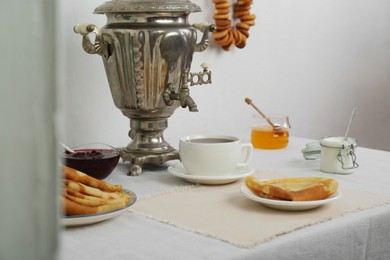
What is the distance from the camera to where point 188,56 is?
1.22 m

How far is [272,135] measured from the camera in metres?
1.44

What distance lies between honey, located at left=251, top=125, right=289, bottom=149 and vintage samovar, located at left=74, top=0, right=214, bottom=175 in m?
0.30

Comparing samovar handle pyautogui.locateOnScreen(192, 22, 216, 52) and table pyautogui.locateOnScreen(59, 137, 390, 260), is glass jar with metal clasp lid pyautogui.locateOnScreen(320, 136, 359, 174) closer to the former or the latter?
table pyautogui.locateOnScreen(59, 137, 390, 260)

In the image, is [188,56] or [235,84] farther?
[235,84]

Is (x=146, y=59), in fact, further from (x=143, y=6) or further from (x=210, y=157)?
(x=210, y=157)

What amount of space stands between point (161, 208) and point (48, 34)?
0.82 metres

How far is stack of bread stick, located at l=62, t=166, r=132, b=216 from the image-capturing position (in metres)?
0.80

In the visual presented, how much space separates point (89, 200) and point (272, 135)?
70 centimetres

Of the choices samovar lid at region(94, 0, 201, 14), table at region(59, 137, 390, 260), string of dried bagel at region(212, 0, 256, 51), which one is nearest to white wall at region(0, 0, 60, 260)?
table at region(59, 137, 390, 260)

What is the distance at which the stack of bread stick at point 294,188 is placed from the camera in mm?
906

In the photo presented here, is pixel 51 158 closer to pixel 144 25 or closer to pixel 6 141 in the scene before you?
pixel 6 141

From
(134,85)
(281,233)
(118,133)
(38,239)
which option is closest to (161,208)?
(281,233)

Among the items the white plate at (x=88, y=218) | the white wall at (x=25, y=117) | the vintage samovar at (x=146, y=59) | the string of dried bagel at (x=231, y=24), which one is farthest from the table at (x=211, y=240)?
the string of dried bagel at (x=231, y=24)

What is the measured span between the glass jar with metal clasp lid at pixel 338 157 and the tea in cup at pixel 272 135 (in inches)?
9.8
